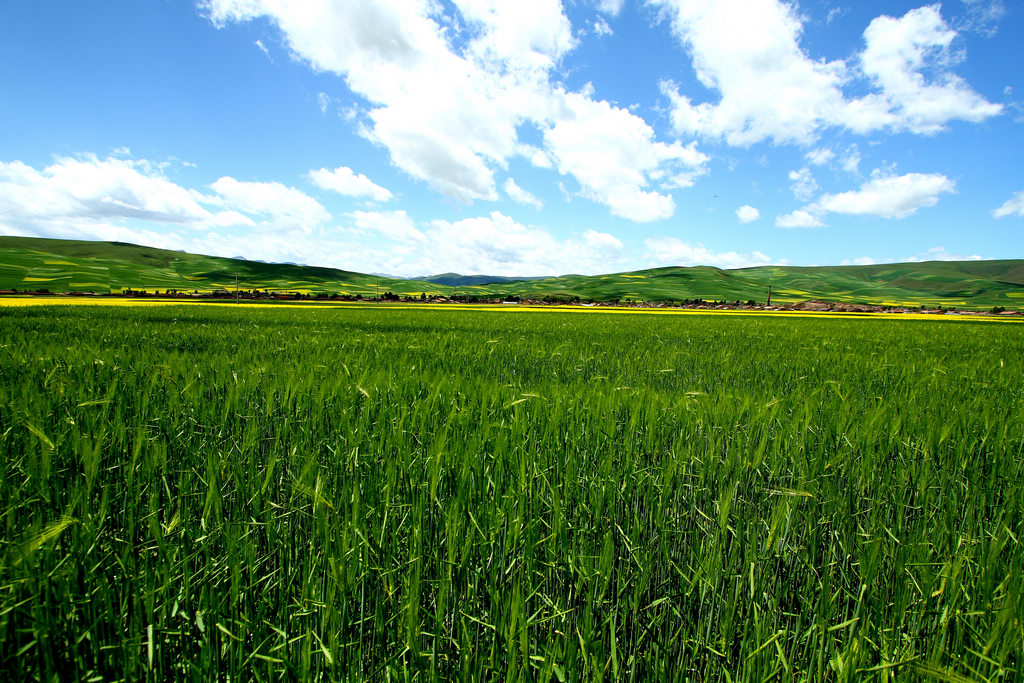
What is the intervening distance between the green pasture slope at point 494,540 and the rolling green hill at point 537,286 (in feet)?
197

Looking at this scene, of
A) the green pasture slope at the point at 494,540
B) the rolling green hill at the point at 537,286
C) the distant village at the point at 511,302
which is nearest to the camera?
the green pasture slope at the point at 494,540

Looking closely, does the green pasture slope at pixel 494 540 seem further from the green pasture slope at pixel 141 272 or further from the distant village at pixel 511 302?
the green pasture slope at pixel 141 272

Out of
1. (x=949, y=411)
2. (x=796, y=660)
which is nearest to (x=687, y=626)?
(x=796, y=660)

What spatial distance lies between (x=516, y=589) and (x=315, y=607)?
629mm

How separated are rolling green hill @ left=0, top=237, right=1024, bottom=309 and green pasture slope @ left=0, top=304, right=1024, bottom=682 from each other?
197 feet

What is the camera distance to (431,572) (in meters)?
1.42

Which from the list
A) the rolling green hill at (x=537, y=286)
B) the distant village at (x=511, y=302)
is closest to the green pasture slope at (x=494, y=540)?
the distant village at (x=511, y=302)

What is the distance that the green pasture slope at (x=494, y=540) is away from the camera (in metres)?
1.07

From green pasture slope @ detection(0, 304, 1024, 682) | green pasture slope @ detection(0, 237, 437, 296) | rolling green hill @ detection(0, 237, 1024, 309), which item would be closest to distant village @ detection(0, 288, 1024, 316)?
green pasture slope @ detection(0, 237, 437, 296)

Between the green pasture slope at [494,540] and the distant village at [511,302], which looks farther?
the distant village at [511,302]

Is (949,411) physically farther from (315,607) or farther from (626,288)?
Result: (626,288)

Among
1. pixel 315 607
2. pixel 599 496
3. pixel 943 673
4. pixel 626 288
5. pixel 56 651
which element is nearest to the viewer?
pixel 943 673

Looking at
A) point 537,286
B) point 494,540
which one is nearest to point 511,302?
point 494,540

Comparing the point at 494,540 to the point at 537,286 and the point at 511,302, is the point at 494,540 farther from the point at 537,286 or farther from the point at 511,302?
the point at 537,286
